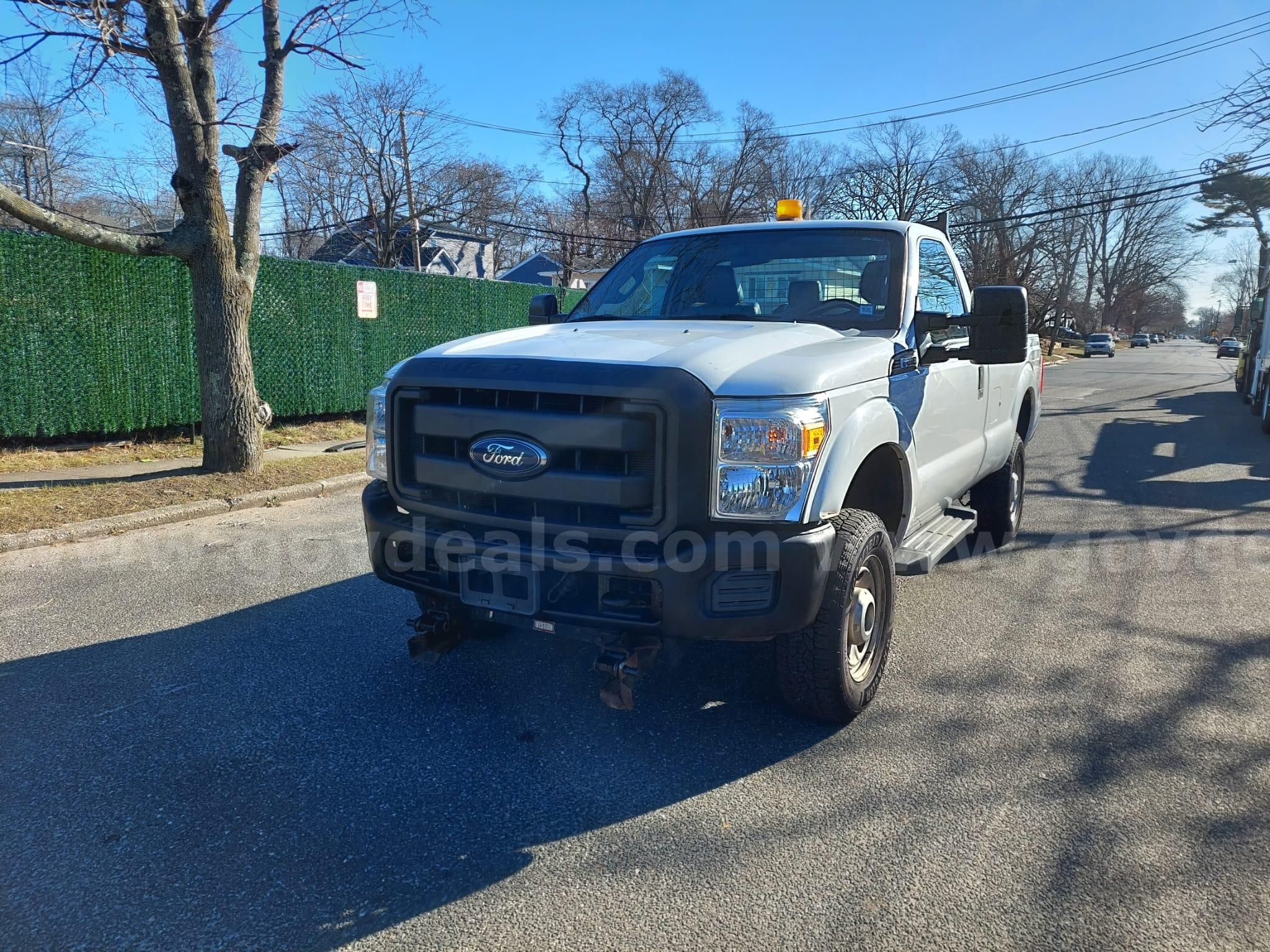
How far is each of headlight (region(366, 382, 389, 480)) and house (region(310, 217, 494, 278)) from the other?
29714 millimetres

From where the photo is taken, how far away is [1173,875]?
8.35 ft

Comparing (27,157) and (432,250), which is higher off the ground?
(27,157)

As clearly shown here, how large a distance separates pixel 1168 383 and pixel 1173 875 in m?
30.2

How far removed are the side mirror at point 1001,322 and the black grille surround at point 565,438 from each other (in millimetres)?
1529

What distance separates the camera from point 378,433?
363 centimetres

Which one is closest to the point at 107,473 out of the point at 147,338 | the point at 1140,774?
the point at 147,338

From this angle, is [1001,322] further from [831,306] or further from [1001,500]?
[1001,500]

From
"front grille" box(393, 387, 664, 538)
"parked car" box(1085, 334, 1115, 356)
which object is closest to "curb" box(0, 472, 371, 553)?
"front grille" box(393, 387, 664, 538)

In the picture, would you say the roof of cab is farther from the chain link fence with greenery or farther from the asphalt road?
the chain link fence with greenery

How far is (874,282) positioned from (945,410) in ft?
2.45

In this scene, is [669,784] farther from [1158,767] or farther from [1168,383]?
[1168,383]

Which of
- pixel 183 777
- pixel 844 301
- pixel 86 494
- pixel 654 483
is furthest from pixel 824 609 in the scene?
pixel 86 494

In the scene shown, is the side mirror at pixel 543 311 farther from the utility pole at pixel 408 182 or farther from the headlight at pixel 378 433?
the utility pole at pixel 408 182

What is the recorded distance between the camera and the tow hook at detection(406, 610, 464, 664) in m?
3.62
